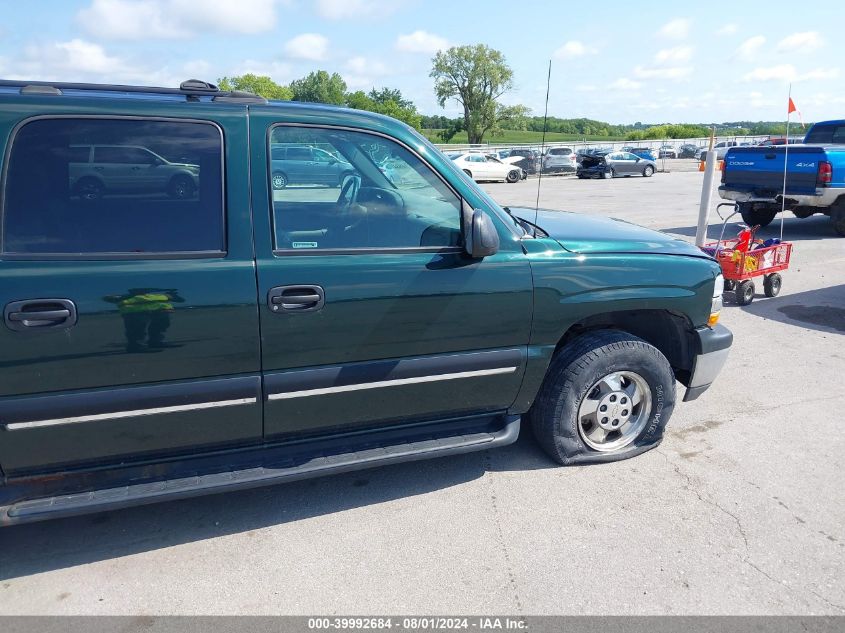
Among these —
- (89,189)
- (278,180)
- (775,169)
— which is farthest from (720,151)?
(89,189)

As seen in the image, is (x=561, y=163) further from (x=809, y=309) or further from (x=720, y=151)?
(x=809, y=309)

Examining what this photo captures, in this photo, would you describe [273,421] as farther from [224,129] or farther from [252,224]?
[224,129]

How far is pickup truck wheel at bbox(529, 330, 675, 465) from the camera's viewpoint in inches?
140

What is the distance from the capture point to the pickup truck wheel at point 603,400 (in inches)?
140

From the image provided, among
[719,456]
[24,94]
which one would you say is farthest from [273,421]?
[719,456]

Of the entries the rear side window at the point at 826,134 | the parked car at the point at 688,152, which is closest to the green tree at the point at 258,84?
the parked car at the point at 688,152

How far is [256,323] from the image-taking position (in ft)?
9.15

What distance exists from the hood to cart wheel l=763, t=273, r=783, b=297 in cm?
414

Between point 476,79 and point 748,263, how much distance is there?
74.9 metres

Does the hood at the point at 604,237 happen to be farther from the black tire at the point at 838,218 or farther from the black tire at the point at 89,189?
the black tire at the point at 838,218

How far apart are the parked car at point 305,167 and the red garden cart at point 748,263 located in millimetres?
5072

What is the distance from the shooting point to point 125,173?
9.12 feet

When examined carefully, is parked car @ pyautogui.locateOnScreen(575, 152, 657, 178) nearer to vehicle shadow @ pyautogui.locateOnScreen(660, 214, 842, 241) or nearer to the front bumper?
vehicle shadow @ pyautogui.locateOnScreen(660, 214, 842, 241)

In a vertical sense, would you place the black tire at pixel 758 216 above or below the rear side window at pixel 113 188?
below
